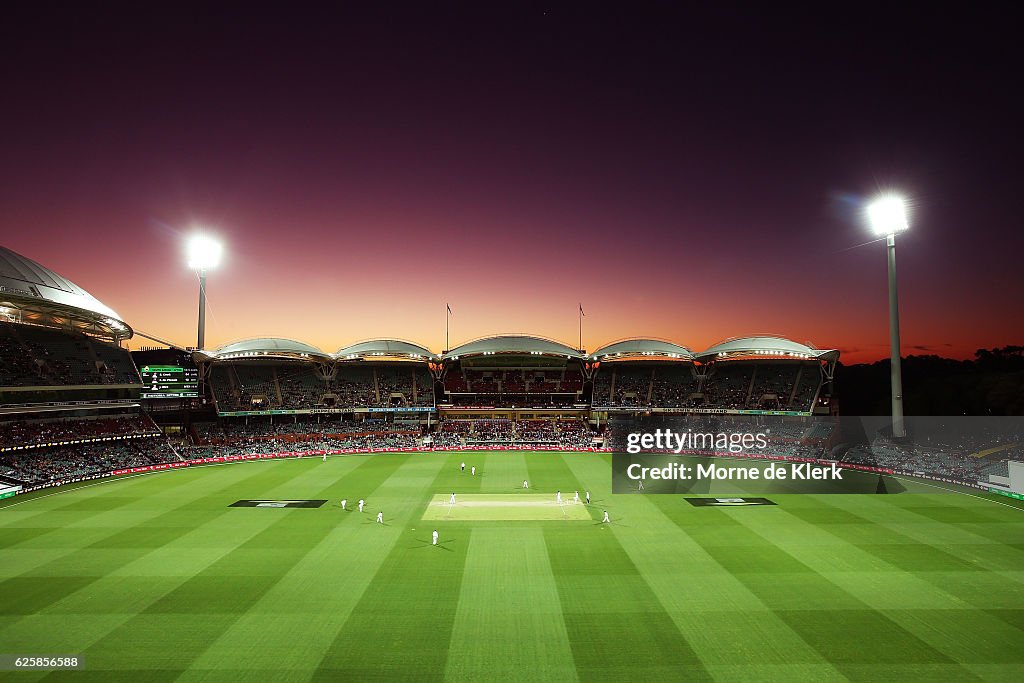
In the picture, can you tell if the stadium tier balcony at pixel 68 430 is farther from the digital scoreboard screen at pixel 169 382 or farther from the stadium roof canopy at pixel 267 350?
the stadium roof canopy at pixel 267 350

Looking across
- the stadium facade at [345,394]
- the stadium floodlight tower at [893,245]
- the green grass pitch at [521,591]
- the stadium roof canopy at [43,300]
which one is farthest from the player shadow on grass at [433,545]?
the stadium floodlight tower at [893,245]

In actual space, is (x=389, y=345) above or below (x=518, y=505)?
above

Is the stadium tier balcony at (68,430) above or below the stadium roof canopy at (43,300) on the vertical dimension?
below

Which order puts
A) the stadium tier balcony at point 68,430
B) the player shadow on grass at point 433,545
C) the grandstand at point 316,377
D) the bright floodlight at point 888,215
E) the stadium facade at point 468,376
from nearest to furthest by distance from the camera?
the player shadow on grass at point 433,545 < the bright floodlight at point 888,215 < the stadium tier balcony at point 68,430 < the stadium facade at point 468,376 < the grandstand at point 316,377

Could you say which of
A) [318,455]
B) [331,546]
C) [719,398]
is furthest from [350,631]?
[719,398]

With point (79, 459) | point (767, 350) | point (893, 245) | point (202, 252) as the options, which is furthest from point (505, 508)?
point (202, 252)

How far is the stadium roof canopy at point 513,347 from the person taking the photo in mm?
64375

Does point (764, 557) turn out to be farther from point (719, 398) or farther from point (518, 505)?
point (719, 398)

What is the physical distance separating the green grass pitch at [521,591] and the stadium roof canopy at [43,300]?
14.0 metres

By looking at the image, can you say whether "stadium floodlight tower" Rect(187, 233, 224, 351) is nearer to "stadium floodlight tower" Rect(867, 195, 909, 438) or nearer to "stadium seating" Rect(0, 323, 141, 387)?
"stadium seating" Rect(0, 323, 141, 387)

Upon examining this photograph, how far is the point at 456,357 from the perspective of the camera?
214 feet

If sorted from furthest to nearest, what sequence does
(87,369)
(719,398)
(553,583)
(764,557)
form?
(719,398) → (87,369) → (764,557) → (553,583)

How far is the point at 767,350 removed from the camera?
5703cm

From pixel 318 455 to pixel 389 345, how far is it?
60.6 feet
